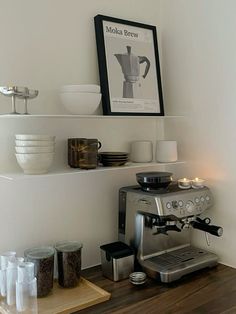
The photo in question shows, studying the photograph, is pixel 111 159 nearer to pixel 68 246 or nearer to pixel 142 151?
pixel 142 151

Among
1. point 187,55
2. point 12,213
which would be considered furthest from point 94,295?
point 187,55

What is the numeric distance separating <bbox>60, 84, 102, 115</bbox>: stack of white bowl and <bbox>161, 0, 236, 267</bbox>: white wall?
51 centimetres

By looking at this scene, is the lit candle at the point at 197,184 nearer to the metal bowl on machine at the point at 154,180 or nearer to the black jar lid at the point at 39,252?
the metal bowl on machine at the point at 154,180

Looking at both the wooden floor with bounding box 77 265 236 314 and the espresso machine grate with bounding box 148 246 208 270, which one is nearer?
the wooden floor with bounding box 77 265 236 314

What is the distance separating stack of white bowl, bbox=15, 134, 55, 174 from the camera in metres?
1.31

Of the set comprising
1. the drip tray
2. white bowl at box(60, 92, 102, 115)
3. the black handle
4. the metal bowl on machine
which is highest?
white bowl at box(60, 92, 102, 115)

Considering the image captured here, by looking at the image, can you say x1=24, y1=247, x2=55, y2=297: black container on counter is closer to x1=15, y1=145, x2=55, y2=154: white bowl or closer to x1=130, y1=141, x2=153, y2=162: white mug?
x1=15, y1=145, x2=55, y2=154: white bowl

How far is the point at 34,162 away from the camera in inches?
52.0

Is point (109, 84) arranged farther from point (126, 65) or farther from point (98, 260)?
point (98, 260)

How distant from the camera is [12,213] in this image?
1.45 meters

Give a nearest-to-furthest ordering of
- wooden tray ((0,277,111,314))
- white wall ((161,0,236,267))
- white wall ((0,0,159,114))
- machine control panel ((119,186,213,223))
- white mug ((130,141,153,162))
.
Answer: wooden tray ((0,277,111,314))
white wall ((0,0,159,114))
machine control panel ((119,186,213,223))
white wall ((161,0,236,267))
white mug ((130,141,153,162))

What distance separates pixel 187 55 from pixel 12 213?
1070mm

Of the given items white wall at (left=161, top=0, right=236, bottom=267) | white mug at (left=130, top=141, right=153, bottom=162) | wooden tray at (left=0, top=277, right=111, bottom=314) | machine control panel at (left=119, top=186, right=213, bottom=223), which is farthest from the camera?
white mug at (left=130, top=141, right=153, bottom=162)

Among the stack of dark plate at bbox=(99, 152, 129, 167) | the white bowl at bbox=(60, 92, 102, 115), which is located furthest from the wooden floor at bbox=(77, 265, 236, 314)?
the white bowl at bbox=(60, 92, 102, 115)
